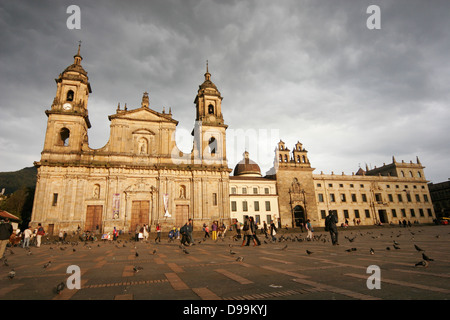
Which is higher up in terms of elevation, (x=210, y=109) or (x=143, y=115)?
(x=210, y=109)

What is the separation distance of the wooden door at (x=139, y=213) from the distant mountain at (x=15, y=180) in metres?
105

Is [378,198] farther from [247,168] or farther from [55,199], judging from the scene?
[55,199]

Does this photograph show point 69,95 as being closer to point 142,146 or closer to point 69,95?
point 69,95

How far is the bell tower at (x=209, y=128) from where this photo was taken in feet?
118

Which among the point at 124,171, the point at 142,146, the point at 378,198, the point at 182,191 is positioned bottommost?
the point at 378,198

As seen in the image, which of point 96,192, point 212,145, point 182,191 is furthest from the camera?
point 212,145

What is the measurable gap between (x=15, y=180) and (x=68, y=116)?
11835cm

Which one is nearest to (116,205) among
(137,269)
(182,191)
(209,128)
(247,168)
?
(182,191)

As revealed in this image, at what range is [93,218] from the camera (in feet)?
96.3

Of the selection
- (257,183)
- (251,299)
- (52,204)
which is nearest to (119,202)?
(52,204)

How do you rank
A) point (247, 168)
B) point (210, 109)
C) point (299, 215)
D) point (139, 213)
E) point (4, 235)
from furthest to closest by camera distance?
point (247, 168) → point (299, 215) → point (210, 109) → point (139, 213) → point (4, 235)

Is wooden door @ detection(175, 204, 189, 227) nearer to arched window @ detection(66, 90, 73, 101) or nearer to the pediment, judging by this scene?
the pediment

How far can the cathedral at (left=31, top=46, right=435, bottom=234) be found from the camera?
29.0 m

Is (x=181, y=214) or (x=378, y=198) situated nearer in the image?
(x=181, y=214)
